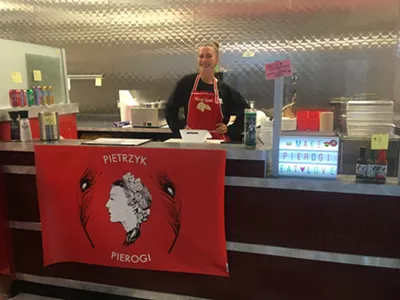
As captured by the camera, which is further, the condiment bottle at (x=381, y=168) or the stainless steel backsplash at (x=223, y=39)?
the stainless steel backsplash at (x=223, y=39)

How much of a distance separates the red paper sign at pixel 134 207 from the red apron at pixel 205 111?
1.06m

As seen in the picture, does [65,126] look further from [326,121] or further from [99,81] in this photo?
[326,121]

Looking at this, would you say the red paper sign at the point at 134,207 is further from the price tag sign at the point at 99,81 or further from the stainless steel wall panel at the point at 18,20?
the stainless steel wall panel at the point at 18,20

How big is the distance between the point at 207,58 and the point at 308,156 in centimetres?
137

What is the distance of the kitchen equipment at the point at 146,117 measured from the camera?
441 cm

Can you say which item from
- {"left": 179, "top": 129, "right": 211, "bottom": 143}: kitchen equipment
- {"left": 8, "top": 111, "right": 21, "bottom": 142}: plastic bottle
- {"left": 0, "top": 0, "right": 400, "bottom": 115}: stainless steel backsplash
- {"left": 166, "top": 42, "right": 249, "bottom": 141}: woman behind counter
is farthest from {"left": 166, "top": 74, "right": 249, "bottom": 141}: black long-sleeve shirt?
{"left": 0, "top": 0, "right": 400, "bottom": 115}: stainless steel backsplash

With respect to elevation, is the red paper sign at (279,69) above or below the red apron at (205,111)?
above

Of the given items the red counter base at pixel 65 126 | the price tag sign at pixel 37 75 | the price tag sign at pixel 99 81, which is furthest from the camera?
the price tag sign at pixel 99 81

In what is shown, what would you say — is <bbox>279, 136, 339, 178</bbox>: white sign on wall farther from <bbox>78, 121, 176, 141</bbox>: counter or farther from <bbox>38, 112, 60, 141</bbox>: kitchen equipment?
<bbox>78, 121, 176, 141</bbox>: counter

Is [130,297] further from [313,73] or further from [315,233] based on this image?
[313,73]

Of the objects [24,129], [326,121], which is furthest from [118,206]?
[326,121]

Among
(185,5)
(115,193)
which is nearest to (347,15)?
(185,5)

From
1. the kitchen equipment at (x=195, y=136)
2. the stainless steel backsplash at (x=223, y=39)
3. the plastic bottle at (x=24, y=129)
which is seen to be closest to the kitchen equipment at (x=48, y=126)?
the plastic bottle at (x=24, y=129)

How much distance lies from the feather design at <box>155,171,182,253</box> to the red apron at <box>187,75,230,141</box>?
1052 millimetres
